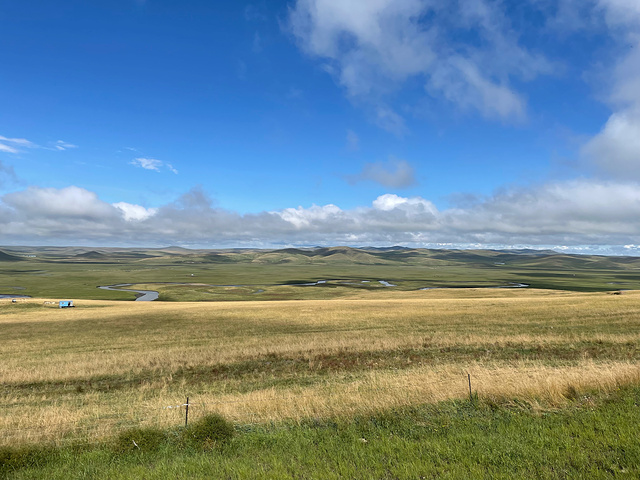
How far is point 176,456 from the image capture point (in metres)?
8.91

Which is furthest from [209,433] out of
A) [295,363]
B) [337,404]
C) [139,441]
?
[295,363]

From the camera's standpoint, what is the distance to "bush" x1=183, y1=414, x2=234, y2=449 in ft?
31.6

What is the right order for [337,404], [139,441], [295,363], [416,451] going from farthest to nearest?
[295,363]
[337,404]
[139,441]
[416,451]

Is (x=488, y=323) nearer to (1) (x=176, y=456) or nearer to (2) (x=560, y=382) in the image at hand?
Result: (2) (x=560, y=382)

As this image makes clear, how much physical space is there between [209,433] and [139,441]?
187 cm

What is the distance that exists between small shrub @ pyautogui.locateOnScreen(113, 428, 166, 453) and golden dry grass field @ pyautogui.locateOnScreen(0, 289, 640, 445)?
2071 mm

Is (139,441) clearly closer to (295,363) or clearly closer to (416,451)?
(416,451)

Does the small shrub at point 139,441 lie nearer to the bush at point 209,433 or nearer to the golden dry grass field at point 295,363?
the bush at point 209,433

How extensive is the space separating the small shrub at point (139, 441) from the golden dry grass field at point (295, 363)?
2.07 m

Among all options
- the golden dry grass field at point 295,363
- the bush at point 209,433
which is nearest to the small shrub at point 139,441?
the bush at point 209,433

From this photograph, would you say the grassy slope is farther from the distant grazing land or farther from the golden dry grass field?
the golden dry grass field

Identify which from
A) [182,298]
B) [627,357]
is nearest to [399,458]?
[627,357]

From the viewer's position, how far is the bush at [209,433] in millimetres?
9633

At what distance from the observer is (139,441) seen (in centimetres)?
966
